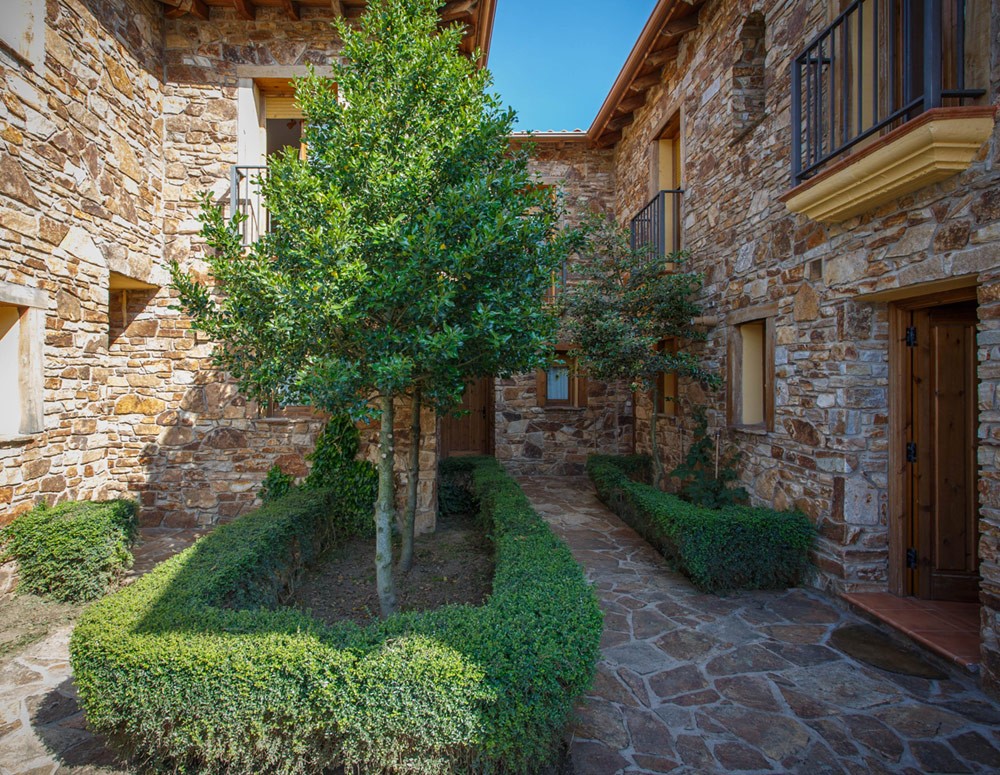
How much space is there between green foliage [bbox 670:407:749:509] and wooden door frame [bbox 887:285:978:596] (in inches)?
54.2

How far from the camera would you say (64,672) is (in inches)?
130

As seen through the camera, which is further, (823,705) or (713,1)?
(713,1)

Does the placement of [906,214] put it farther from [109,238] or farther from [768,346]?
[109,238]

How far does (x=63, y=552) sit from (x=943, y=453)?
22.2 ft

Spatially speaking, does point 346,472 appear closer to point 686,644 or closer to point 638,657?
point 638,657

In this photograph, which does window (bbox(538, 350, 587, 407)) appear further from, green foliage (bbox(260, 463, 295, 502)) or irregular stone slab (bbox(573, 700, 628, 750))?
irregular stone slab (bbox(573, 700, 628, 750))

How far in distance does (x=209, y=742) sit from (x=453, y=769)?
3.42 feet

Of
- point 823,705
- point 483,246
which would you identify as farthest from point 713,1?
point 823,705

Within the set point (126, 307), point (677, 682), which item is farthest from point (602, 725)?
point (126, 307)

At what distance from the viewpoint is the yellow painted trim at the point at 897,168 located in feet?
9.39

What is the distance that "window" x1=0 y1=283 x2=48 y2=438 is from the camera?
4395 mm

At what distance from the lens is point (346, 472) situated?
18.2ft

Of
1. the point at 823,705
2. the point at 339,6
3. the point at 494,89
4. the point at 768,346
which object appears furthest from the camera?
the point at 339,6

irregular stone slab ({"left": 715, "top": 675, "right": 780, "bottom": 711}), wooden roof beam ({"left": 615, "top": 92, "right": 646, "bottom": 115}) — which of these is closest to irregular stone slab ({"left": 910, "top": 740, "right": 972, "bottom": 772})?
irregular stone slab ({"left": 715, "top": 675, "right": 780, "bottom": 711})
